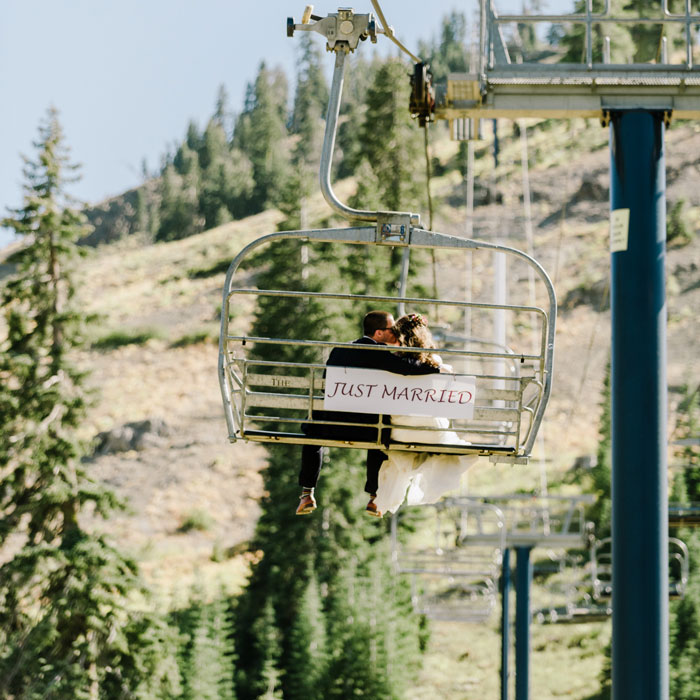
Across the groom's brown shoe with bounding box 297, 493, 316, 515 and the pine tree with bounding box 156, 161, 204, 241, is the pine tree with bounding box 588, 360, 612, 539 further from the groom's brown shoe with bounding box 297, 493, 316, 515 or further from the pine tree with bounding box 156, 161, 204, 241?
the pine tree with bounding box 156, 161, 204, 241

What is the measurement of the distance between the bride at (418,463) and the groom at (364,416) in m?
0.09

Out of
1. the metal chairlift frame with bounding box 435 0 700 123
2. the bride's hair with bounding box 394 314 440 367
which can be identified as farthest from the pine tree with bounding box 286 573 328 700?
the bride's hair with bounding box 394 314 440 367

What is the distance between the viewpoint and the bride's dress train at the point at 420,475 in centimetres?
636

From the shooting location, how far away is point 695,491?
106 feet

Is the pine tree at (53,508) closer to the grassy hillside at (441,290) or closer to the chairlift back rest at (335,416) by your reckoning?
the grassy hillside at (441,290)

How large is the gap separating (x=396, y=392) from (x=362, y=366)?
227mm

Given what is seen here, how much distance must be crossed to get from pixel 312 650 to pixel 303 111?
→ 7617 centimetres

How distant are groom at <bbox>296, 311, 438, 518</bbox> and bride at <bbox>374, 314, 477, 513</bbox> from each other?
3.7 inches

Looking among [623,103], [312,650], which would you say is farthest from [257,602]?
[623,103]

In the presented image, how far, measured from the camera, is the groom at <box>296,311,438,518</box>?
6.02 metres

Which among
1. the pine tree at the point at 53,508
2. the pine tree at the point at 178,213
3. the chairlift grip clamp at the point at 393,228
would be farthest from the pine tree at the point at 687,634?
the pine tree at the point at 178,213

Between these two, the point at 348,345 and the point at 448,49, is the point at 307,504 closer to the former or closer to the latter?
the point at 348,345

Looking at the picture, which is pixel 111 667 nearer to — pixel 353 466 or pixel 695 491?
pixel 353 466

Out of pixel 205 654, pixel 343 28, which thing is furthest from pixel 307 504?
pixel 205 654
